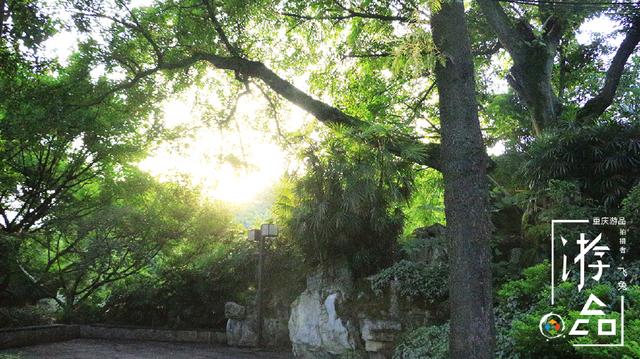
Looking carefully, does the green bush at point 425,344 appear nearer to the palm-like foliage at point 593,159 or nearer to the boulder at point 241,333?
the palm-like foliage at point 593,159

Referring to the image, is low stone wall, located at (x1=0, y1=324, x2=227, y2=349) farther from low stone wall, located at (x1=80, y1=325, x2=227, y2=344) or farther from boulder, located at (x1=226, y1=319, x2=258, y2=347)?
boulder, located at (x1=226, y1=319, x2=258, y2=347)

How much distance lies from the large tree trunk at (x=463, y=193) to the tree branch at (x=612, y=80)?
6.95m

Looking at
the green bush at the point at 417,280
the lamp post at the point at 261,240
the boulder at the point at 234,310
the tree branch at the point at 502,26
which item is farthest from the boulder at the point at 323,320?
the tree branch at the point at 502,26

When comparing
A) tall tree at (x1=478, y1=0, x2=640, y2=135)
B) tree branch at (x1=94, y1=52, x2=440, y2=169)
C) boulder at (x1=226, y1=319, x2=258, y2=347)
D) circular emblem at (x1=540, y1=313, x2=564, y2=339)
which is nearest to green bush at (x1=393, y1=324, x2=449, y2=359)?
circular emblem at (x1=540, y1=313, x2=564, y2=339)

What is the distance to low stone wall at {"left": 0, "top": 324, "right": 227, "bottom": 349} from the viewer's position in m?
9.97

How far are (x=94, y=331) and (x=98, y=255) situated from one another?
7.25 feet

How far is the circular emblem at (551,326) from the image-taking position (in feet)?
13.6

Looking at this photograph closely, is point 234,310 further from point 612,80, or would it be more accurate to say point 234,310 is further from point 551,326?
point 612,80

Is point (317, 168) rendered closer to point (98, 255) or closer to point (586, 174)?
point (586, 174)

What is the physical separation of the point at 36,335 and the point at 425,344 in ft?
31.8

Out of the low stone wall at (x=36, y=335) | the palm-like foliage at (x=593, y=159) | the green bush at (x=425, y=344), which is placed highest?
the palm-like foliage at (x=593, y=159)

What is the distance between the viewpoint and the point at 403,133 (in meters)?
5.60

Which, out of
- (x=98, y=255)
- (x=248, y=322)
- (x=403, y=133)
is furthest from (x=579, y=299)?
(x=98, y=255)

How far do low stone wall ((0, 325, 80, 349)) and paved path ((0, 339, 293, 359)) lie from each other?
1.06 feet
